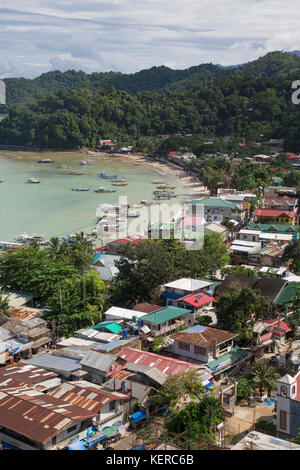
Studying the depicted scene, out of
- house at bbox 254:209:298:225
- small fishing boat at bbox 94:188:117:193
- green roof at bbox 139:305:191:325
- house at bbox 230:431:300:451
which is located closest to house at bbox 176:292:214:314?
green roof at bbox 139:305:191:325

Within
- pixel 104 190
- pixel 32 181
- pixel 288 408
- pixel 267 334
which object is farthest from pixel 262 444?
pixel 32 181

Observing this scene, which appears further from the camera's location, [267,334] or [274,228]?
[274,228]

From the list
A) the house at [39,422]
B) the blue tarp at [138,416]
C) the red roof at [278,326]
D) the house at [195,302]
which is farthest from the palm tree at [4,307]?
the red roof at [278,326]

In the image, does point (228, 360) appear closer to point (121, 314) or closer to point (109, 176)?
point (121, 314)

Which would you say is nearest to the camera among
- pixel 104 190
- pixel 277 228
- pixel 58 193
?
pixel 277 228

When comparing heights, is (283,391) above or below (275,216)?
below

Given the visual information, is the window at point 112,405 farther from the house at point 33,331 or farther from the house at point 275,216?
the house at point 275,216

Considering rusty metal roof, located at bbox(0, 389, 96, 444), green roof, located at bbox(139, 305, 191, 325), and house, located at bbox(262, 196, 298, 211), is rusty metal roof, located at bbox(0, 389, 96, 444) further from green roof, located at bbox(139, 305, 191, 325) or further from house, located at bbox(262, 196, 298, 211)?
house, located at bbox(262, 196, 298, 211)
